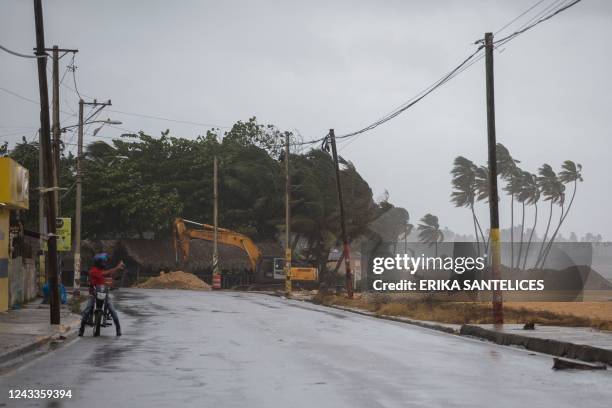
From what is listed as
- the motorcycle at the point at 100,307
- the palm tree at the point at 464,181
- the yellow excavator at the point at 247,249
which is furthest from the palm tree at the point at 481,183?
the motorcycle at the point at 100,307

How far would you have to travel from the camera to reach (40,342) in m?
19.7

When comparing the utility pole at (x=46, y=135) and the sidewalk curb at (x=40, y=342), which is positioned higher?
the utility pole at (x=46, y=135)

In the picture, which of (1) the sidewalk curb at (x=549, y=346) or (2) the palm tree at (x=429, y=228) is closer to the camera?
(1) the sidewalk curb at (x=549, y=346)

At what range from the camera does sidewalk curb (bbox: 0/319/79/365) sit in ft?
54.2

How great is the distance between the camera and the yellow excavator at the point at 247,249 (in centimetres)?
6788

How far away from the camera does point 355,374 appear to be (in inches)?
561

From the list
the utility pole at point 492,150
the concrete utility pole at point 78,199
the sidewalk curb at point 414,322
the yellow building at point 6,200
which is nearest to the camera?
the sidewalk curb at point 414,322

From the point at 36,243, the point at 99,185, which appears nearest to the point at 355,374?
the point at 36,243

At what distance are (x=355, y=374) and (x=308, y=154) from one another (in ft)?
217

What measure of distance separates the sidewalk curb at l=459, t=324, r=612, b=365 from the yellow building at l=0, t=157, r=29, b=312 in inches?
612

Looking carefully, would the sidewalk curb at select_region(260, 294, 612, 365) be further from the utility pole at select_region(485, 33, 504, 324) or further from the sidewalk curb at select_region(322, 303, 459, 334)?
the utility pole at select_region(485, 33, 504, 324)

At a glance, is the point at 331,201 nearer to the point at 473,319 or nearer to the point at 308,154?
the point at 308,154

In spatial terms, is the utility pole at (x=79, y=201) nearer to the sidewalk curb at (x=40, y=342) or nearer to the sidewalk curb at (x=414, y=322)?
the sidewalk curb at (x=414, y=322)

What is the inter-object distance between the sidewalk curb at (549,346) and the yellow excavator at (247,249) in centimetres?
4362
